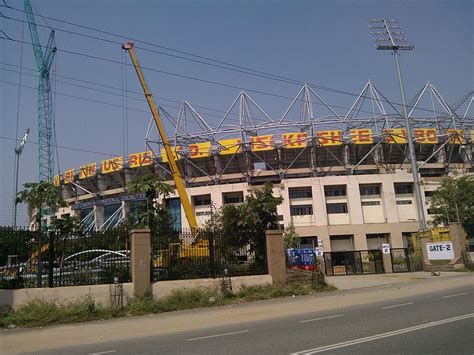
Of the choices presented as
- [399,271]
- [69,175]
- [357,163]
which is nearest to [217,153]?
[357,163]

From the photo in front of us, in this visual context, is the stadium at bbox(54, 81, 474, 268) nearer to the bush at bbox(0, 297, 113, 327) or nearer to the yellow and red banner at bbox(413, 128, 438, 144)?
the yellow and red banner at bbox(413, 128, 438, 144)

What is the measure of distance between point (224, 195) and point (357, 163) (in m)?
24.1

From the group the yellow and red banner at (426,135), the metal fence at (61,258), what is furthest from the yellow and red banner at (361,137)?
the metal fence at (61,258)

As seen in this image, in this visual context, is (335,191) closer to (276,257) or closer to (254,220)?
(254,220)

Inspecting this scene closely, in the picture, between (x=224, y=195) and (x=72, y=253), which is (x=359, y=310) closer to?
(x=72, y=253)

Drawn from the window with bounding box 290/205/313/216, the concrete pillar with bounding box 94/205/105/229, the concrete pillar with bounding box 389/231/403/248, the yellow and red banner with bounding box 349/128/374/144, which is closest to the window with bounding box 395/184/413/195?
the concrete pillar with bounding box 389/231/403/248

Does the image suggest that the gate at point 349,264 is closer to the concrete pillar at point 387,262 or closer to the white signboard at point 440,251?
the concrete pillar at point 387,262

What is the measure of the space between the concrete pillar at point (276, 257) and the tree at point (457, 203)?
38.4 m

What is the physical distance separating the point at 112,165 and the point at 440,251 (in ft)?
201

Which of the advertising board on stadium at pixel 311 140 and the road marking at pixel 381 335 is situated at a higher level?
the advertising board on stadium at pixel 311 140

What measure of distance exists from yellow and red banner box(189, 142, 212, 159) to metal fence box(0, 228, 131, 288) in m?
54.5

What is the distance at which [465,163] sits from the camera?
259 feet

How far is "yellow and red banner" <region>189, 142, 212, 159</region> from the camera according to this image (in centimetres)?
7169

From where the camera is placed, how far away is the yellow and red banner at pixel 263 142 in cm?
7062
